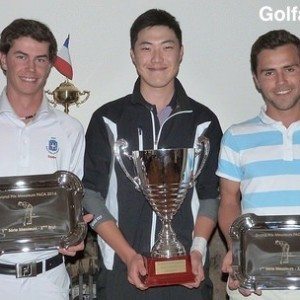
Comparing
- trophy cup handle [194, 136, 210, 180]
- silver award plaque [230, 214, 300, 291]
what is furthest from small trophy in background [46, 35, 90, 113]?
silver award plaque [230, 214, 300, 291]

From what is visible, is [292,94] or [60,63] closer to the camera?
[292,94]

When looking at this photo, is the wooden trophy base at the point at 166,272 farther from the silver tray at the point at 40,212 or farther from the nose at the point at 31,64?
the nose at the point at 31,64

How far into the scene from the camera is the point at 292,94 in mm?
1865

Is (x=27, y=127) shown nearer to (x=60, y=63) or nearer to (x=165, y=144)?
(x=165, y=144)

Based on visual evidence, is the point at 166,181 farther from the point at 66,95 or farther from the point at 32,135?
the point at 66,95

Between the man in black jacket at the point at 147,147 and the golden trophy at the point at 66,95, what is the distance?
0.52m

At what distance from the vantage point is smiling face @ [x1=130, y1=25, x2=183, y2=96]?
1.95m

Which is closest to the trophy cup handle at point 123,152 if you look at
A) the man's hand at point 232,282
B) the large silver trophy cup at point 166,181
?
the large silver trophy cup at point 166,181

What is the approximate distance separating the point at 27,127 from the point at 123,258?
52 centimetres

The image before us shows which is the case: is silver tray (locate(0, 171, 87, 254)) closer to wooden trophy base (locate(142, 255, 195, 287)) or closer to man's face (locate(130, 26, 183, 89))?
wooden trophy base (locate(142, 255, 195, 287))

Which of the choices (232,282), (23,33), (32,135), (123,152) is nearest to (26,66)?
(23,33)

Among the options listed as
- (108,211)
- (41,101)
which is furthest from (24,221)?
(41,101)

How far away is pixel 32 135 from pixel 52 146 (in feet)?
0.24

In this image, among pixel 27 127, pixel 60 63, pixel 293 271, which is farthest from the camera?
pixel 60 63
